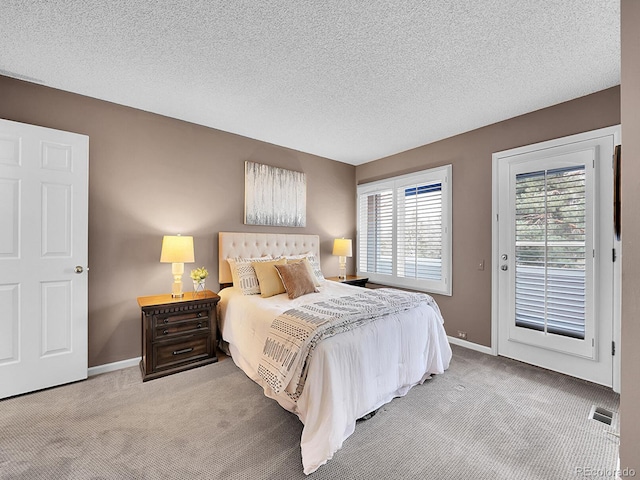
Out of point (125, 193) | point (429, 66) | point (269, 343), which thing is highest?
point (429, 66)

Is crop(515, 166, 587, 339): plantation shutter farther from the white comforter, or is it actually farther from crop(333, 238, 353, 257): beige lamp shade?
crop(333, 238, 353, 257): beige lamp shade

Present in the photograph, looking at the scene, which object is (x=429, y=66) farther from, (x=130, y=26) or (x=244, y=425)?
(x=244, y=425)

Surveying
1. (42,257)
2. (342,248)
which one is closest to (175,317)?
(42,257)

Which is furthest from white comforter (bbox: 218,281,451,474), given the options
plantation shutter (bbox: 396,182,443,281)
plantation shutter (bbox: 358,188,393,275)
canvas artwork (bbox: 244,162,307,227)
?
plantation shutter (bbox: 358,188,393,275)

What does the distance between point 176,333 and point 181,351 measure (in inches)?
7.9

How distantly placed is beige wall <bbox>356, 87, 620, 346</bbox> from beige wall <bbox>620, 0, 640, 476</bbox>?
2184 mm

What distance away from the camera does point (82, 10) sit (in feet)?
5.77

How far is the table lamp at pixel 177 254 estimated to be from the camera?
9.62 feet

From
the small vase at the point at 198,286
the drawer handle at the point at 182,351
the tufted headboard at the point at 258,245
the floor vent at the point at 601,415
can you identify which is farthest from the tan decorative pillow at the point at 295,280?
the floor vent at the point at 601,415

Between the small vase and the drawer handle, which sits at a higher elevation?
the small vase

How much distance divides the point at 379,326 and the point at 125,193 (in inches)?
115

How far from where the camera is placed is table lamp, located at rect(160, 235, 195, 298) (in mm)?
→ 2932

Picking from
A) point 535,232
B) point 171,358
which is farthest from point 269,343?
point 535,232

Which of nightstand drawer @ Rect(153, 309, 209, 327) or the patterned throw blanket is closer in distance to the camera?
the patterned throw blanket
